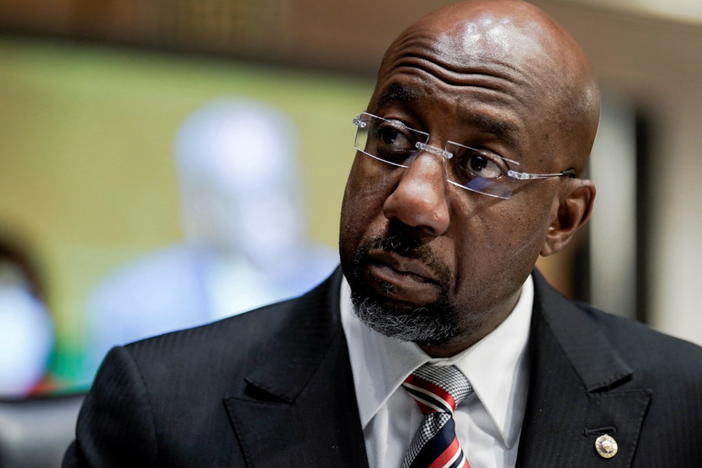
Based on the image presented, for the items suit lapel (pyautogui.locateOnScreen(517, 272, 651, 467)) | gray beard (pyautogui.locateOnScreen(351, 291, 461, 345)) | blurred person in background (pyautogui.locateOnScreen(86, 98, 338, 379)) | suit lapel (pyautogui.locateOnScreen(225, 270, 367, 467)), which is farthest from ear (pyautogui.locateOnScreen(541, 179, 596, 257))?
blurred person in background (pyautogui.locateOnScreen(86, 98, 338, 379))

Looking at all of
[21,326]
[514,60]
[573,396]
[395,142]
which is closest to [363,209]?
[395,142]

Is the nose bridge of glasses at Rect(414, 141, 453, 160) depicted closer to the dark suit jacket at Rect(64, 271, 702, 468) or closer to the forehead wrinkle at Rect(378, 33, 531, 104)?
the forehead wrinkle at Rect(378, 33, 531, 104)

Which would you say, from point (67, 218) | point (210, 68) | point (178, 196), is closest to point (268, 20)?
point (210, 68)

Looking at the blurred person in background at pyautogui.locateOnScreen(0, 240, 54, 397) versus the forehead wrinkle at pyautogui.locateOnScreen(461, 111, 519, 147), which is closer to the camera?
the forehead wrinkle at pyautogui.locateOnScreen(461, 111, 519, 147)

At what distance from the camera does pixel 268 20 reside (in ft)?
11.8

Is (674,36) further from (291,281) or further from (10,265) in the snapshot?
(10,265)

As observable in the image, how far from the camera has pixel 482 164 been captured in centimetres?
150

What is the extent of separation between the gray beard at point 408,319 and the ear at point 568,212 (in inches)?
10.1

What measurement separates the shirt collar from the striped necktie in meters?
0.02

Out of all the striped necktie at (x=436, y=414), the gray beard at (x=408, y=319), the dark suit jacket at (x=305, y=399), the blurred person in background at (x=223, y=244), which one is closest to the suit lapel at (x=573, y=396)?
the dark suit jacket at (x=305, y=399)

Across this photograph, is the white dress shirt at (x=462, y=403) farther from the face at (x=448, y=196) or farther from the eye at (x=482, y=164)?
the eye at (x=482, y=164)

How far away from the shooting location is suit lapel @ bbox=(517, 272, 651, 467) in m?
1.57

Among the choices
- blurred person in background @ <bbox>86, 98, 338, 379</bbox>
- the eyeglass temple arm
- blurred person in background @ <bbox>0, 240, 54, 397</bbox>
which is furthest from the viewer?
blurred person in background @ <bbox>86, 98, 338, 379</bbox>

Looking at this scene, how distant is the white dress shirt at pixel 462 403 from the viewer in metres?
1.57
